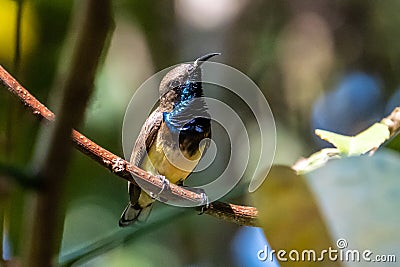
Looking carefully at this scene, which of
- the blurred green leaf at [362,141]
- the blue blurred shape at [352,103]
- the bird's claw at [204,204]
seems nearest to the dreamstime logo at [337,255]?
the blurred green leaf at [362,141]

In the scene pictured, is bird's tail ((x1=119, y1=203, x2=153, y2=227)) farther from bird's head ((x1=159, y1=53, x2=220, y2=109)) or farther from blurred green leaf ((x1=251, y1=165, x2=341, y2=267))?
blurred green leaf ((x1=251, y1=165, x2=341, y2=267))

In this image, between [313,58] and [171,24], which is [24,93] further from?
[313,58]

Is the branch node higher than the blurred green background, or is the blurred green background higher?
the branch node

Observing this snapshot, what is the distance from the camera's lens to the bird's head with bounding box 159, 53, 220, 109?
4.26ft

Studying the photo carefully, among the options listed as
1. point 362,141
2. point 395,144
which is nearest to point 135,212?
point 362,141

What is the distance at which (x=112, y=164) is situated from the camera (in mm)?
723

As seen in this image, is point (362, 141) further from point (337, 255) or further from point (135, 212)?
point (135, 212)

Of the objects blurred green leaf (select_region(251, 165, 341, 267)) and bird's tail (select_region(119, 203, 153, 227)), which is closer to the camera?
blurred green leaf (select_region(251, 165, 341, 267))

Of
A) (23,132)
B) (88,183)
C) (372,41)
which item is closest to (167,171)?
(88,183)

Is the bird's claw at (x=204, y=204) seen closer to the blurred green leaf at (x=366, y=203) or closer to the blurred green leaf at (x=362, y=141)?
the blurred green leaf at (x=362, y=141)

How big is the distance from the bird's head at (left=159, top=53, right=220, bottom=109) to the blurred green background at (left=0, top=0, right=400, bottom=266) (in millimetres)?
132

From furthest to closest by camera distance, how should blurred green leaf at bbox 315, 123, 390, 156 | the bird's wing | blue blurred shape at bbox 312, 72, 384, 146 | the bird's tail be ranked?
blue blurred shape at bbox 312, 72, 384, 146
the bird's wing
the bird's tail
blurred green leaf at bbox 315, 123, 390, 156

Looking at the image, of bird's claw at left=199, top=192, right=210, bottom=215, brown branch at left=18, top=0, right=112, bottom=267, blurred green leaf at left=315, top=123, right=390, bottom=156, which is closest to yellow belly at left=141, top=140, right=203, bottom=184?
bird's claw at left=199, top=192, right=210, bottom=215

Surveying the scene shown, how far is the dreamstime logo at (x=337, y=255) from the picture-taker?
1.29 ft
